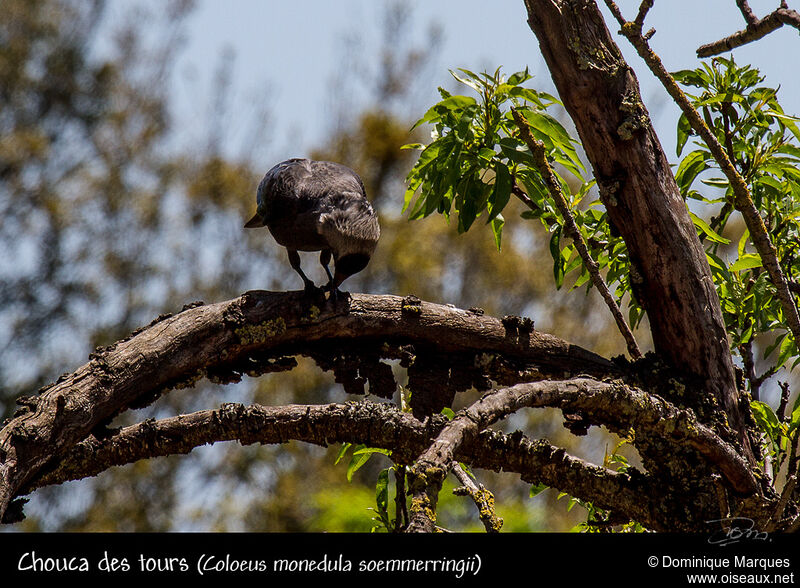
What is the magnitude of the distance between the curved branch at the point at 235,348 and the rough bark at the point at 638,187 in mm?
296

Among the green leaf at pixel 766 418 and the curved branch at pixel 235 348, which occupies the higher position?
the curved branch at pixel 235 348

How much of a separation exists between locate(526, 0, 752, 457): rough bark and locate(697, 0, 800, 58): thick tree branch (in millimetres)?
247

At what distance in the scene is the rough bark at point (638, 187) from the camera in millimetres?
2607

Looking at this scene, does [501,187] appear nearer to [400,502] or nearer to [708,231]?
[708,231]

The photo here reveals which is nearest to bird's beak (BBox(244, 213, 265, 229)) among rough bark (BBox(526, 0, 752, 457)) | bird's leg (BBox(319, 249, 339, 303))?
bird's leg (BBox(319, 249, 339, 303))

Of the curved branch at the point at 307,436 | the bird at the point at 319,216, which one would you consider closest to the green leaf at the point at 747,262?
the curved branch at the point at 307,436

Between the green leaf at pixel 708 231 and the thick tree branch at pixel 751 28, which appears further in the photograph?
the green leaf at pixel 708 231

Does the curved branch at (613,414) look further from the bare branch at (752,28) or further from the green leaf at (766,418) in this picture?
the bare branch at (752,28)

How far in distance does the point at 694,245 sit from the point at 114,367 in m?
1.74

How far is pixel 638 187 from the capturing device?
264 cm

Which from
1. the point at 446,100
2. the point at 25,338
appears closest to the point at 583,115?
the point at 446,100

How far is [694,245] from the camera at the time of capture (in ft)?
8.77

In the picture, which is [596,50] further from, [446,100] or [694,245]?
[694,245]

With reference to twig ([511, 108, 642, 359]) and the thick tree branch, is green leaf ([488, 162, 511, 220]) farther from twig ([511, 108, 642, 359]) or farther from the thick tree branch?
the thick tree branch
